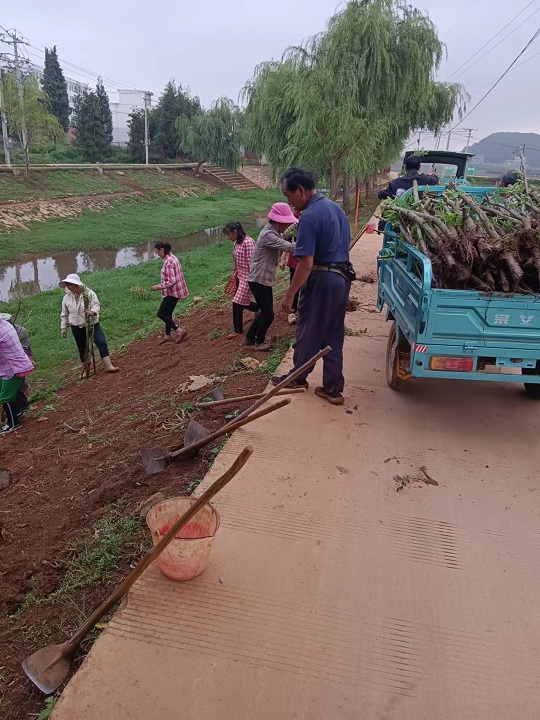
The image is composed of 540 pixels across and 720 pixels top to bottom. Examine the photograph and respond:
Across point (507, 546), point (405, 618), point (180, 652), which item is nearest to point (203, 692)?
point (180, 652)

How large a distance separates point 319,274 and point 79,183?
29.7m

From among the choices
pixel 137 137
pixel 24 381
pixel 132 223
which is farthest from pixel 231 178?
pixel 24 381

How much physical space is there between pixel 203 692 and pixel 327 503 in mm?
1462

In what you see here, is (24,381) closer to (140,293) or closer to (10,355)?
(10,355)

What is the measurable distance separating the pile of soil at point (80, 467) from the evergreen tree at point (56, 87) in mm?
54076

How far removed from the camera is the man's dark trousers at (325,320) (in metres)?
4.31

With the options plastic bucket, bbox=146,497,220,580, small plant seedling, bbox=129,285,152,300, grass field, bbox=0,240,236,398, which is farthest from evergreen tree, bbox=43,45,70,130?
plastic bucket, bbox=146,497,220,580

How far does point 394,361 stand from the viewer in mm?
5004

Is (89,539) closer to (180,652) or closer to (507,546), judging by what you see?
(180,652)

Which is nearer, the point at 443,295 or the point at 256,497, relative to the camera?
the point at 256,497

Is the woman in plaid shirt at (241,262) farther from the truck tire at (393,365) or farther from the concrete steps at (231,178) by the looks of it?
the concrete steps at (231,178)

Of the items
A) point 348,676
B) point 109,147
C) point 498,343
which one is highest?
point 109,147

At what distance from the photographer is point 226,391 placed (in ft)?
16.6

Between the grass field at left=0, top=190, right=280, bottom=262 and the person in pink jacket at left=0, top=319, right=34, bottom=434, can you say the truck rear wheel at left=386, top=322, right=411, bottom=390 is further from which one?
the grass field at left=0, top=190, right=280, bottom=262
